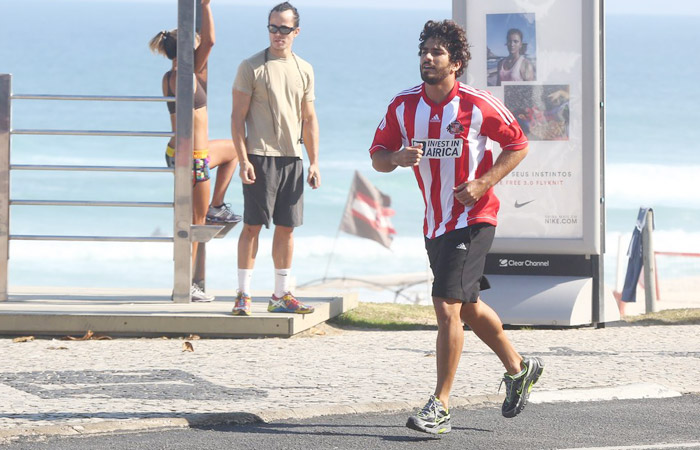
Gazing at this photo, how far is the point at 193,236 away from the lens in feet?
31.7

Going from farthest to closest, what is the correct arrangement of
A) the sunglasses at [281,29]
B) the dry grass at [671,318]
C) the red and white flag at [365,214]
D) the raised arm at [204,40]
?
the red and white flag at [365,214], the dry grass at [671,318], the raised arm at [204,40], the sunglasses at [281,29]

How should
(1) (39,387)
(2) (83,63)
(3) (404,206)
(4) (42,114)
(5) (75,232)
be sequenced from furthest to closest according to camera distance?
(2) (83,63) < (4) (42,114) < (3) (404,206) < (5) (75,232) < (1) (39,387)

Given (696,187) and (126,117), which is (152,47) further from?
(126,117)

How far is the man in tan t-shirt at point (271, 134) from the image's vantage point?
29.1ft

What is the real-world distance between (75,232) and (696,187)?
2456 centimetres

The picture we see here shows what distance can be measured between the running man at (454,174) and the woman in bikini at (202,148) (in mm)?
3760

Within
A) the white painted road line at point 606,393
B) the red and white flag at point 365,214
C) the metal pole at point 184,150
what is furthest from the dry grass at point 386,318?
the red and white flag at point 365,214

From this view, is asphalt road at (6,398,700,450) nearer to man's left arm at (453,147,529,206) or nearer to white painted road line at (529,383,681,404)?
white painted road line at (529,383,681,404)

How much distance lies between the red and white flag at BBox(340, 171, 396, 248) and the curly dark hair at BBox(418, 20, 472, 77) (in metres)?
19.7

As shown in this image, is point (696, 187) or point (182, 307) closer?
point (182, 307)

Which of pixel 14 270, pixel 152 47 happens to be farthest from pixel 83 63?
pixel 152 47

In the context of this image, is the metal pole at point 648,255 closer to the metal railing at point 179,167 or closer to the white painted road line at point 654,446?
the metal railing at point 179,167

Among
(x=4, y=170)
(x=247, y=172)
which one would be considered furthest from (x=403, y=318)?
(x=4, y=170)

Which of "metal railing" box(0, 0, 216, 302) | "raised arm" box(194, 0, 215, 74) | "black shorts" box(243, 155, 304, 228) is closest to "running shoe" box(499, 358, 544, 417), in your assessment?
"black shorts" box(243, 155, 304, 228)
